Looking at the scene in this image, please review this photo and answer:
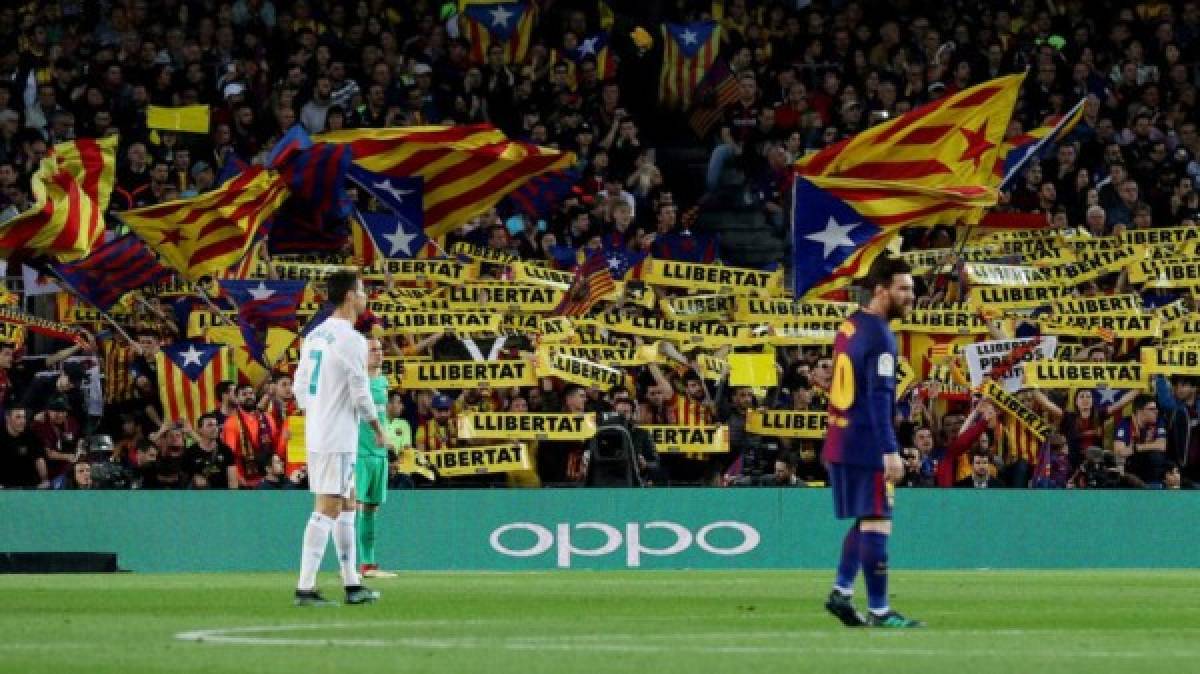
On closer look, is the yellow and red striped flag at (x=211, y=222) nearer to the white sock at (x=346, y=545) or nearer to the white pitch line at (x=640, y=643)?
the white sock at (x=346, y=545)

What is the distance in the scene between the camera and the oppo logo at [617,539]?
26.1m

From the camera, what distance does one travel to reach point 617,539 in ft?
86.0

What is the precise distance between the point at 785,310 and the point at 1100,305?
3.46 metres

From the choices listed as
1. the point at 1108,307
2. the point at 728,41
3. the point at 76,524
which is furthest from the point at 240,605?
the point at 728,41

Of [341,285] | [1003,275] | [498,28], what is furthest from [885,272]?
[498,28]

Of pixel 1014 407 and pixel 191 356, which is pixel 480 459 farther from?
pixel 1014 407

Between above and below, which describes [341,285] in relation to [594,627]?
above

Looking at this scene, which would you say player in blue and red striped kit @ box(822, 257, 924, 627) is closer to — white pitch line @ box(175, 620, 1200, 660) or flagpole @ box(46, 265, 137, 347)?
white pitch line @ box(175, 620, 1200, 660)

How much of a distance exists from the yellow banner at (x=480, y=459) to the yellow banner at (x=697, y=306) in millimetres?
2842

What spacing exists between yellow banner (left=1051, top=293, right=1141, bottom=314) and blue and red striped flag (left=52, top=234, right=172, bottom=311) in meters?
9.84

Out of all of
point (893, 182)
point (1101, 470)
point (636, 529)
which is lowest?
point (636, 529)

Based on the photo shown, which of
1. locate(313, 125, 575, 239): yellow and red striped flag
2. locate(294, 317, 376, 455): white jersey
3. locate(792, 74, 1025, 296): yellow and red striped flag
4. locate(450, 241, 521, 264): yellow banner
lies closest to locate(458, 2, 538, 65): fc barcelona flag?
locate(313, 125, 575, 239): yellow and red striped flag

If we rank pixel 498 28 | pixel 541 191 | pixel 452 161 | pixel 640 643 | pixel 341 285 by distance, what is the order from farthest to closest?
1. pixel 498 28
2. pixel 541 191
3. pixel 452 161
4. pixel 341 285
5. pixel 640 643

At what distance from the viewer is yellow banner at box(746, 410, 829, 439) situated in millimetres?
26406
